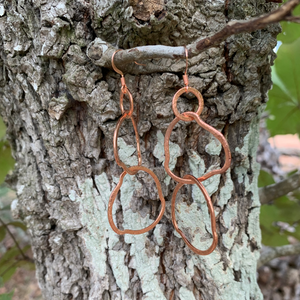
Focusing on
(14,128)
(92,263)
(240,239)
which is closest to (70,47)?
(14,128)

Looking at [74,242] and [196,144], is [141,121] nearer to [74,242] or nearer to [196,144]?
[196,144]

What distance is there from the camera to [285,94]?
3.78ft

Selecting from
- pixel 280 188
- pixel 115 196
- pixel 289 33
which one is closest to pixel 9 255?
pixel 115 196

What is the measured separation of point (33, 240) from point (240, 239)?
0.66m

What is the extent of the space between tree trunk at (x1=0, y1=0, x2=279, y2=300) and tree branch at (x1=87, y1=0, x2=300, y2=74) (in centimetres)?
1

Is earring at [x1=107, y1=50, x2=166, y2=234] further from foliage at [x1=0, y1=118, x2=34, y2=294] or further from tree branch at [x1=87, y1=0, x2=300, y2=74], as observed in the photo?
foliage at [x1=0, y1=118, x2=34, y2=294]

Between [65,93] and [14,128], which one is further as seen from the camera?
[14,128]

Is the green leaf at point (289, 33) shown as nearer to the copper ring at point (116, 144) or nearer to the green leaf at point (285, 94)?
the green leaf at point (285, 94)

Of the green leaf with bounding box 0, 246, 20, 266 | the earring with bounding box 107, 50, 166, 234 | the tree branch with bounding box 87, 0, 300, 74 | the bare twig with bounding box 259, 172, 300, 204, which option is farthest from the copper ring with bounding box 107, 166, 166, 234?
the green leaf with bounding box 0, 246, 20, 266

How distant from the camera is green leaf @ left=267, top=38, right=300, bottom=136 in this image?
1.06m

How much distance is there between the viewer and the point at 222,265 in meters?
0.79

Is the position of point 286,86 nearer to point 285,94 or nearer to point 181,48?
point 285,94

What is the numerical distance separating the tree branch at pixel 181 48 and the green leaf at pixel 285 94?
65cm

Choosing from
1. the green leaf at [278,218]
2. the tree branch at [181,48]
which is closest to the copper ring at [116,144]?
the tree branch at [181,48]
